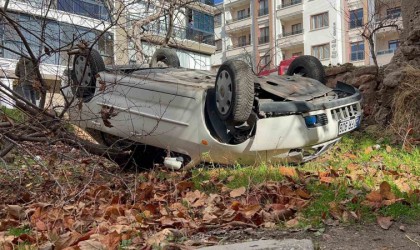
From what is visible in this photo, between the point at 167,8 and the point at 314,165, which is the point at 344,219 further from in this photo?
the point at 167,8

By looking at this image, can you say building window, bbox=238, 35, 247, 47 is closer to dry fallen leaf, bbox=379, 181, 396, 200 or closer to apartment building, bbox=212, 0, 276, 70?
apartment building, bbox=212, 0, 276, 70

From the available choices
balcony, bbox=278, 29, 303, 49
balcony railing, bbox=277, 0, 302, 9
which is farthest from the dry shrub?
balcony railing, bbox=277, 0, 302, 9

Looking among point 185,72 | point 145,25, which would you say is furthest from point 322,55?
point 185,72

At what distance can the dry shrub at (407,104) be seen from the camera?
20.7 feet

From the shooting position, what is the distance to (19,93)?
13.3 feet

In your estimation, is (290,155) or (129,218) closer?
(129,218)

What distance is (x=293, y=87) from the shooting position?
476 centimetres

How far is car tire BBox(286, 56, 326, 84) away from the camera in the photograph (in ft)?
18.5

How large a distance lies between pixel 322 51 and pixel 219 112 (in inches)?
1514

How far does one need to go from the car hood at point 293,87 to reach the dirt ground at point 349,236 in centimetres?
221

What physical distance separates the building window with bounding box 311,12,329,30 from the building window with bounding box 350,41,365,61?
3773mm

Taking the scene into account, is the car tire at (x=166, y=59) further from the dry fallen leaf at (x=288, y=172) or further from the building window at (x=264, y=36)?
the building window at (x=264, y=36)

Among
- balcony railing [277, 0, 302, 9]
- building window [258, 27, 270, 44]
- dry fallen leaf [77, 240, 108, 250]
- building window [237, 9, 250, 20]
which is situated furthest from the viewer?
building window [237, 9, 250, 20]

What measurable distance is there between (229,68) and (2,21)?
2184 mm
